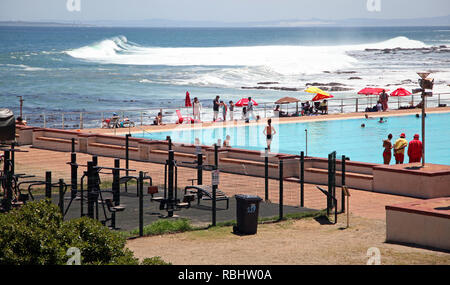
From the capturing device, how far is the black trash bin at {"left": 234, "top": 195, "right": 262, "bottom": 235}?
14.7 m

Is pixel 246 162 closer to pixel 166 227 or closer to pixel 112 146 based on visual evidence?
pixel 112 146

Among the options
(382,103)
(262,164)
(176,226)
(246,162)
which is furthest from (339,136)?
(176,226)

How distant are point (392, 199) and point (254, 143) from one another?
1238 cm

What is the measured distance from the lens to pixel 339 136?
3375cm

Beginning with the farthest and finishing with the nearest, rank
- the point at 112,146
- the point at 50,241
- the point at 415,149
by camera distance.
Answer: the point at 112,146 < the point at 415,149 < the point at 50,241

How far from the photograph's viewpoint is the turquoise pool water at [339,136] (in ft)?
98.6

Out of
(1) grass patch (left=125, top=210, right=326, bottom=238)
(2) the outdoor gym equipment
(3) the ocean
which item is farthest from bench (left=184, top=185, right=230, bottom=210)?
(3) the ocean

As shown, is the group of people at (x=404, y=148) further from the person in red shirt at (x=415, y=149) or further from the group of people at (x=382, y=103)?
the group of people at (x=382, y=103)

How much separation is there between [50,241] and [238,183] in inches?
447
